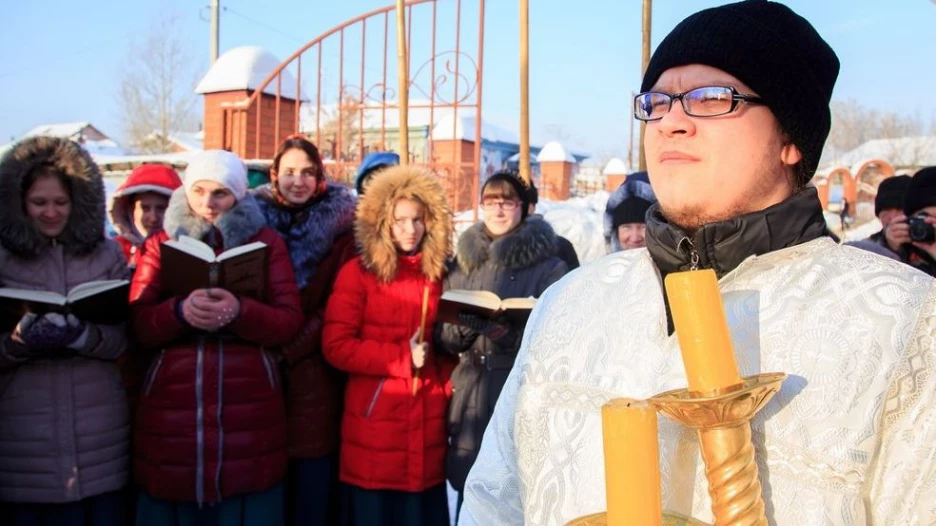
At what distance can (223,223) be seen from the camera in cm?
301

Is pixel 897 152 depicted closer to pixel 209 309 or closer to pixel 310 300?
pixel 310 300

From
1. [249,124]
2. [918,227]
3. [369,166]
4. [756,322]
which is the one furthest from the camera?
[249,124]

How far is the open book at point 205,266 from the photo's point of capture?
280cm

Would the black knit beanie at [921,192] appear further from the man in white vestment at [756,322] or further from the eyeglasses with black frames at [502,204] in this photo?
the man in white vestment at [756,322]


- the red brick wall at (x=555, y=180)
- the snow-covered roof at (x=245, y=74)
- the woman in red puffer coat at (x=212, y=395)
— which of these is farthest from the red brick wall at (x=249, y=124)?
the red brick wall at (x=555, y=180)

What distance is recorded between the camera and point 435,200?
10.9ft

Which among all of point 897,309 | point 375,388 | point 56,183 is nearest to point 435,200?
point 375,388

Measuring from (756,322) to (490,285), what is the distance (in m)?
2.36

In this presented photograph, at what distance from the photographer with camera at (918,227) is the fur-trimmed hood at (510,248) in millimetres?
1643

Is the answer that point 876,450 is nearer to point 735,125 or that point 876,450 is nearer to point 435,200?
point 735,125

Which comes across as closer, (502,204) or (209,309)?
(209,309)

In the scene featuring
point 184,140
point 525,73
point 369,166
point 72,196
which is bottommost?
point 72,196

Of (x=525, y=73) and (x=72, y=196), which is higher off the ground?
(x=525, y=73)

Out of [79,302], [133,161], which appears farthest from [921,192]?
[133,161]
